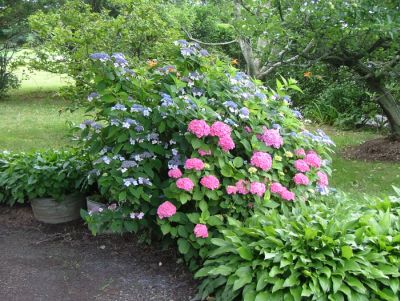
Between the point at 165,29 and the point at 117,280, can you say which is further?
the point at 165,29

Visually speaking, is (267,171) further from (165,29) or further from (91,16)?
(91,16)

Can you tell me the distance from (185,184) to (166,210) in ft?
0.79

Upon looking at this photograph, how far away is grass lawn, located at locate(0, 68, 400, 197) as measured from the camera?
233 inches

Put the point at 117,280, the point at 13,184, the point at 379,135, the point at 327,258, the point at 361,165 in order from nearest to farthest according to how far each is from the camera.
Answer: the point at 327,258 < the point at 117,280 < the point at 13,184 < the point at 361,165 < the point at 379,135

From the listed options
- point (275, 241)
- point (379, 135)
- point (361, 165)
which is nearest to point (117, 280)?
point (275, 241)

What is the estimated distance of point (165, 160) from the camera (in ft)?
11.9

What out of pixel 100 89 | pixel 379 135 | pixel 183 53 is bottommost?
pixel 379 135

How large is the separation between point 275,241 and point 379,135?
23.1 ft

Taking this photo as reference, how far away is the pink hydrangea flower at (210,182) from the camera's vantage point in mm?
3168

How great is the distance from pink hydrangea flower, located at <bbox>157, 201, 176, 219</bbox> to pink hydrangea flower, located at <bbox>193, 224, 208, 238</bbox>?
A: 186 millimetres

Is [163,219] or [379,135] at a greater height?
[163,219]

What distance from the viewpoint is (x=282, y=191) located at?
11.1 feet

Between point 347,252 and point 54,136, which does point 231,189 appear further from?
point 54,136

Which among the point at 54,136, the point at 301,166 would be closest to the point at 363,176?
the point at 301,166
